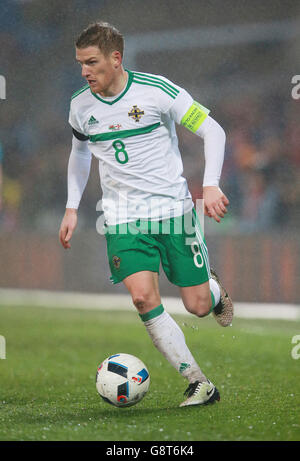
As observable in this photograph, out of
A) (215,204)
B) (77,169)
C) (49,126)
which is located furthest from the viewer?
(49,126)

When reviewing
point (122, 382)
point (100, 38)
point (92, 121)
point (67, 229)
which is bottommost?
point (122, 382)

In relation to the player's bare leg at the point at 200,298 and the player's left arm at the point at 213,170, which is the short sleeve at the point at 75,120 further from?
the player's bare leg at the point at 200,298

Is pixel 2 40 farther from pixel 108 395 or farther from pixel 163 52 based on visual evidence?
pixel 108 395

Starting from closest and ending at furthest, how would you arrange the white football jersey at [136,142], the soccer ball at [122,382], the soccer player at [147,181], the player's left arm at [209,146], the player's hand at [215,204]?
the player's hand at [215,204], the player's left arm at [209,146], the soccer ball at [122,382], the soccer player at [147,181], the white football jersey at [136,142]

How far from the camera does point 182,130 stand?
11.1 m

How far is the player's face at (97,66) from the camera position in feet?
14.0

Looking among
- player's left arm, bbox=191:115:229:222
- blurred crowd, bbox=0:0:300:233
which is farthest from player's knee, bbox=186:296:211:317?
blurred crowd, bbox=0:0:300:233

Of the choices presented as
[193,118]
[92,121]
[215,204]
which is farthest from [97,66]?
[215,204]

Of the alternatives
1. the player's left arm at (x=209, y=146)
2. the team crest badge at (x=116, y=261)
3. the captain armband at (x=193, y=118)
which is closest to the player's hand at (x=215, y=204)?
the player's left arm at (x=209, y=146)

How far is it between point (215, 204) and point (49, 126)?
876cm

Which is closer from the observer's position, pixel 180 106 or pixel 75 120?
pixel 180 106

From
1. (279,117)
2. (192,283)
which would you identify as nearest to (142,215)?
(192,283)

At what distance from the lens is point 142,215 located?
14.5 ft

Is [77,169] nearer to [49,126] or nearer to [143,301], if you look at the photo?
[143,301]
